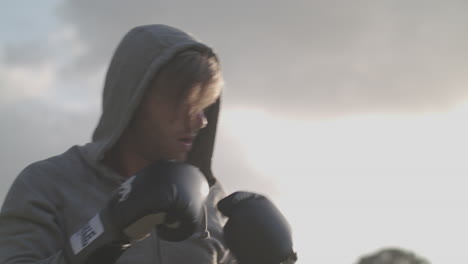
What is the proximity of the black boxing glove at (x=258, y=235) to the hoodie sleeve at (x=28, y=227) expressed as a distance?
0.70m

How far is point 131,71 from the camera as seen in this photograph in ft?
9.68

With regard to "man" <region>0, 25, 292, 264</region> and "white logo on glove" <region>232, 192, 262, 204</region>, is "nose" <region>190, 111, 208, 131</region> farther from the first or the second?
"white logo on glove" <region>232, 192, 262, 204</region>

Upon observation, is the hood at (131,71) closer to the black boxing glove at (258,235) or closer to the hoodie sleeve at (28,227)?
the hoodie sleeve at (28,227)

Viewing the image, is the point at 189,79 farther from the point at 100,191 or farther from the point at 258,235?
the point at 258,235

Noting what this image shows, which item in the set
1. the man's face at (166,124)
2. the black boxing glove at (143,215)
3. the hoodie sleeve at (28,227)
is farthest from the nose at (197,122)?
the hoodie sleeve at (28,227)

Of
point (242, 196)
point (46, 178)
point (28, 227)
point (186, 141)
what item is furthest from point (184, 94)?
Result: point (28, 227)

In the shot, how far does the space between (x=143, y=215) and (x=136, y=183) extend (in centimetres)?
13

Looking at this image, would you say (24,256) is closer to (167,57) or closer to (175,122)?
(175,122)

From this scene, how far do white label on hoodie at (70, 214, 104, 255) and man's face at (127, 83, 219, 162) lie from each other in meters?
0.49

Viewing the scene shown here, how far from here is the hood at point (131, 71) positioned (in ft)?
9.37

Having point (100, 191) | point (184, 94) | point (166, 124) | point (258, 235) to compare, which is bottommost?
point (258, 235)

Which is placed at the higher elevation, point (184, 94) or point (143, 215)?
point (184, 94)

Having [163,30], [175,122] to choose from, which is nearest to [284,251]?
[175,122]

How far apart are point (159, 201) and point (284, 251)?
71cm
